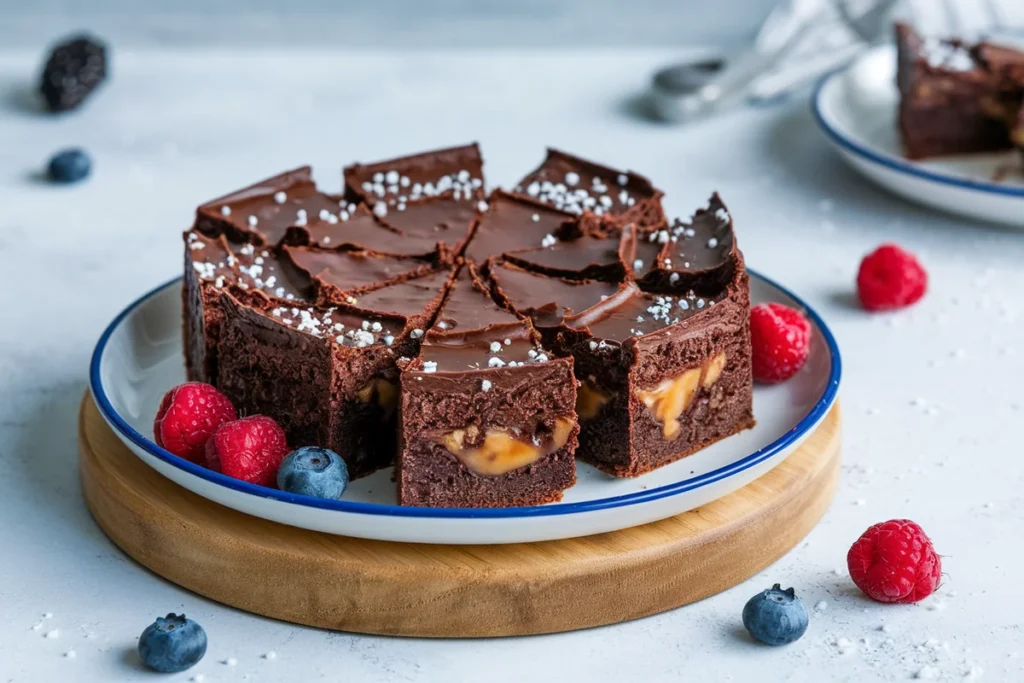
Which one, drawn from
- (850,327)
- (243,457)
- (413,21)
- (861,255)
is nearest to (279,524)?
(243,457)

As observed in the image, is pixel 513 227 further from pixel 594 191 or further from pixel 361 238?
pixel 361 238

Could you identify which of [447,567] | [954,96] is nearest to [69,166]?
[447,567]

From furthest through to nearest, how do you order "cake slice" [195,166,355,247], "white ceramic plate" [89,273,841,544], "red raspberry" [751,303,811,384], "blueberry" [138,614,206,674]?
"cake slice" [195,166,355,247], "red raspberry" [751,303,811,384], "white ceramic plate" [89,273,841,544], "blueberry" [138,614,206,674]

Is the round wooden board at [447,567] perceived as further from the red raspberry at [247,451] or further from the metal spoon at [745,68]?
the metal spoon at [745,68]

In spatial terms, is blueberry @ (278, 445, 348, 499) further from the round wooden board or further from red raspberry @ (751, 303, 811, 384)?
red raspberry @ (751, 303, 811, 384)

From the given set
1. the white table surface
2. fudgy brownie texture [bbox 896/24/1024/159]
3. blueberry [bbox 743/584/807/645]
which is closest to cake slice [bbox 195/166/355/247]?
the white table surface
